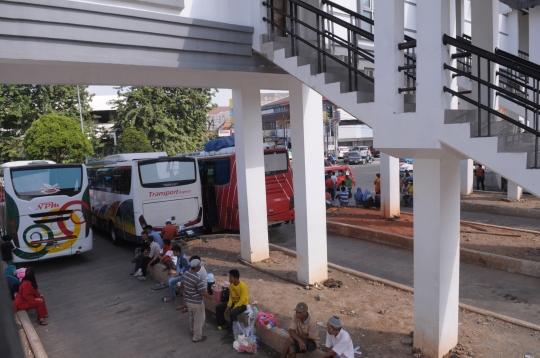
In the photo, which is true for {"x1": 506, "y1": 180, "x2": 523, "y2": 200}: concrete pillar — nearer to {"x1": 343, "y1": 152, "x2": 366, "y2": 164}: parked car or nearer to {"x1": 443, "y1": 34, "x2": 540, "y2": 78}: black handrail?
{"x1": 443, "y1": 34, "x2": 540, "y2": 78}: black handrail

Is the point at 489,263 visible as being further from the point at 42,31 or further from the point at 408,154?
the point at 42,31

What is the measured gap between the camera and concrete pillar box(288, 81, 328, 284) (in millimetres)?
8281

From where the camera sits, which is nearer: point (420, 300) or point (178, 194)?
point (420, 300)

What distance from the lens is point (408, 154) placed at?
5219mm

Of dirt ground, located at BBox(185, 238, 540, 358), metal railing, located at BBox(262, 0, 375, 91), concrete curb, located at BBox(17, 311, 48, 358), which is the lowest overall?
concrete curb, located at BBox(17, 311, 48, 358)

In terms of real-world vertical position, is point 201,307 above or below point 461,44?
below

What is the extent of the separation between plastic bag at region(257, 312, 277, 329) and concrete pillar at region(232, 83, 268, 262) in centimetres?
341

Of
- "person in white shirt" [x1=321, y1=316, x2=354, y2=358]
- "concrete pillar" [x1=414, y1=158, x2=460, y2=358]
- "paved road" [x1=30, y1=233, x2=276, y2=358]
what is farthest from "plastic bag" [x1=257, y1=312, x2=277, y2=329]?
"concrete pillar" [x1=414, y1=158, x2=460, y2=358]

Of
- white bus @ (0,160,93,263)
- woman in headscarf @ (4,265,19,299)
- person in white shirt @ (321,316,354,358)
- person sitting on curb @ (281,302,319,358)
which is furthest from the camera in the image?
white bus @ (0,160,93,263)

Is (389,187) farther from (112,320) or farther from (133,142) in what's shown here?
(133,142)

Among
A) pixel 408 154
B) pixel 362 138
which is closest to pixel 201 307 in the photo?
pixel 408 154

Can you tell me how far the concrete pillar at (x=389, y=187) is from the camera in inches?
574

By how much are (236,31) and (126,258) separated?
7.46m

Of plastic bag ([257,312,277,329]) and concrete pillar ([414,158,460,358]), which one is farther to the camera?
plastic bag ([257,312,277,329])
